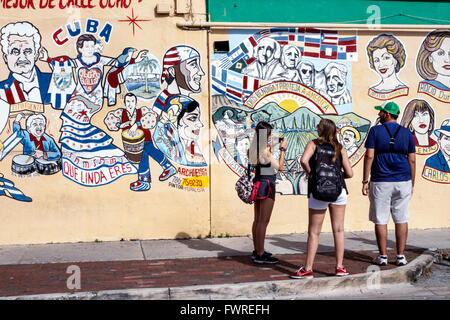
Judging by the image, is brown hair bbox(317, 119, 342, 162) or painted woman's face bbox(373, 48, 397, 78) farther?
painted woman's face bbox(373, 48, 397, 78)

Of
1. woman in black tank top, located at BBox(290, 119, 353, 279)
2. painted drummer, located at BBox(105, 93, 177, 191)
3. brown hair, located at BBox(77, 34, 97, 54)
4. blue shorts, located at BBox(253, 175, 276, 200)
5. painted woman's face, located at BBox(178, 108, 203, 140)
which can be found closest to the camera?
woman in black tank top, located at BBox(290, 119, 353, 279)

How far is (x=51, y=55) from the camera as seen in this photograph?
9203 mm

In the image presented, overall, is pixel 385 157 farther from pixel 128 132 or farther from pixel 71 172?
pixel 71 172

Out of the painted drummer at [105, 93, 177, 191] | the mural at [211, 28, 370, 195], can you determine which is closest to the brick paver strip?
the painted drummer at [105, 93, 177, 191]

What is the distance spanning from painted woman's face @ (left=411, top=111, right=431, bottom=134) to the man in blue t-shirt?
250 centimetres

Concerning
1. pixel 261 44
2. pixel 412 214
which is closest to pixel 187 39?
pixel 261 44

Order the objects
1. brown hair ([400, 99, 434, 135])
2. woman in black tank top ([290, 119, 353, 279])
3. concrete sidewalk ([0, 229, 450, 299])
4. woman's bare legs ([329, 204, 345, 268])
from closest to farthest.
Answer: concrete sidewalk ([0, 229, 450, 299])
woman in black tank top ([290, 119, 353, 279])
woman's bare legs ([329, 204, 345, 268])
brown hair ([400, 99, 434, 135])

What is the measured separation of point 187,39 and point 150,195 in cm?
243

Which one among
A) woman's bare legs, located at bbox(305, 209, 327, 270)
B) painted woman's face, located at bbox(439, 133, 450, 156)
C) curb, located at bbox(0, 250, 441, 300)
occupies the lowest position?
curb, located at bbox(0, 250, 441, 300)

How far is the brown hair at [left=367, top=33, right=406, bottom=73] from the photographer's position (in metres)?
9.98

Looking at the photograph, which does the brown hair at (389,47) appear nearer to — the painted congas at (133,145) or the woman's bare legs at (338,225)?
the woman's bare legs at (338,225)

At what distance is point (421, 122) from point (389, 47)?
1328mm

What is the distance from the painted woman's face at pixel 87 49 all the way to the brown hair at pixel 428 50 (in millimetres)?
5154

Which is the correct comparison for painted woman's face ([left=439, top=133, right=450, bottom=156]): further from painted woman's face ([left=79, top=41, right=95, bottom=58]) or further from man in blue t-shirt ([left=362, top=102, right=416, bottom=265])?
painted woman's face ([left=79, top=41, right=95, bottom=58])
